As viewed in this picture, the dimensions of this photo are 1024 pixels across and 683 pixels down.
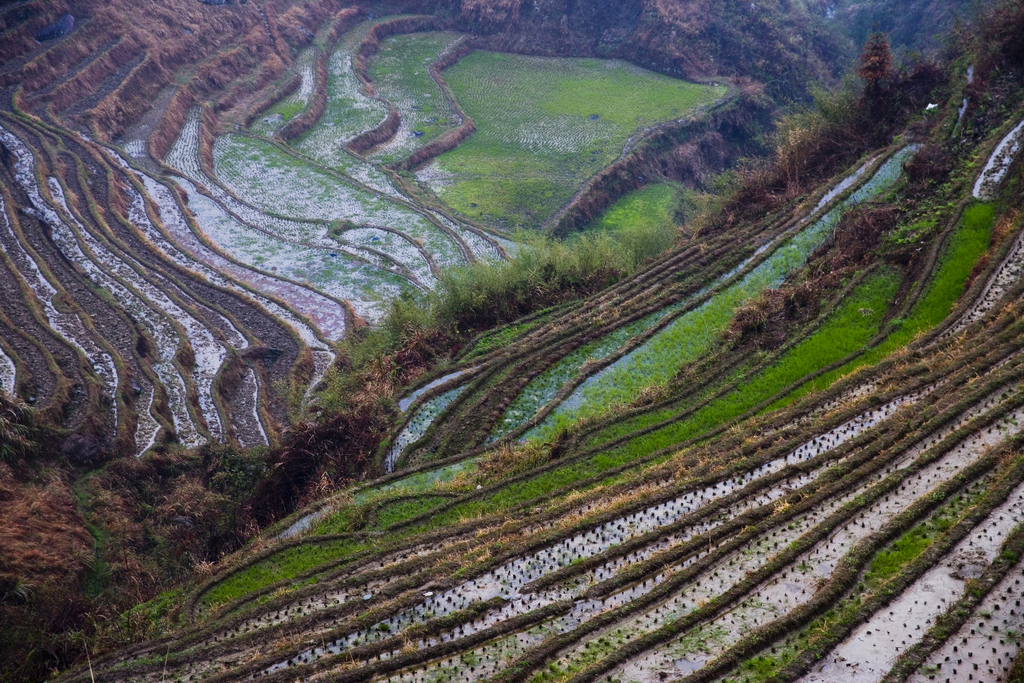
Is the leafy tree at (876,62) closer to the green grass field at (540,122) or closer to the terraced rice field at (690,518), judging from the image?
the terraced rice field at (690,518)

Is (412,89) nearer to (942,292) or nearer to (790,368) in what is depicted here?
(790,368)

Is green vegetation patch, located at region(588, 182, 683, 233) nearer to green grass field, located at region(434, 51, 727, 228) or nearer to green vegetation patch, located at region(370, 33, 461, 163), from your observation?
green grass field, located at region(434, 51, 727, 228)

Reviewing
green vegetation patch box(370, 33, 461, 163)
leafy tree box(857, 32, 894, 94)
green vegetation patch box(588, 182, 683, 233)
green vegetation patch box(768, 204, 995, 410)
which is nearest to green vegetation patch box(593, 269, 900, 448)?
green vegetation patch box(768, 204, 995, 410)

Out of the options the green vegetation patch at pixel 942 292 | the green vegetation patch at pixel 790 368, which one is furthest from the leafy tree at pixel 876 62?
the green vegetation patch at pixel 790 368

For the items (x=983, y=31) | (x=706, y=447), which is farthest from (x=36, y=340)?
(x=983, y=31)

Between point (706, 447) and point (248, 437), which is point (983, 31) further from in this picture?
point (248, 437)

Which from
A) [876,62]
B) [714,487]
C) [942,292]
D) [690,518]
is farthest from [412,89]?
[690,518]
